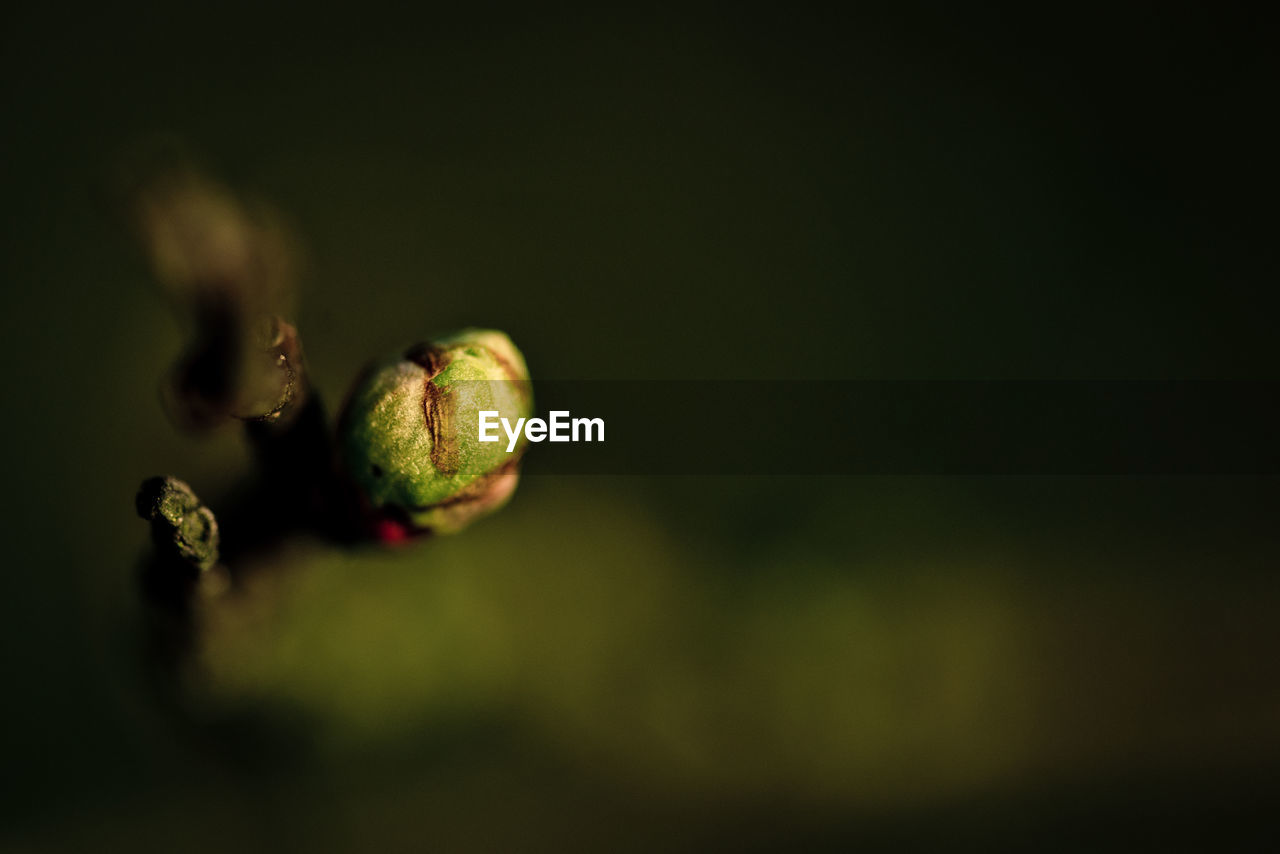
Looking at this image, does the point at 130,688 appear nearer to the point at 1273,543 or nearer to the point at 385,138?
the point at 385,138

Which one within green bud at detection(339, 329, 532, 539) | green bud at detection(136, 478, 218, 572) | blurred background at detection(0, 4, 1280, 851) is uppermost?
blurred background at detection(0, 4, 1280, 851)

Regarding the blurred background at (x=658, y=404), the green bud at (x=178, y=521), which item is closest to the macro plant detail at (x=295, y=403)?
the green bud at (x=178, y=521)

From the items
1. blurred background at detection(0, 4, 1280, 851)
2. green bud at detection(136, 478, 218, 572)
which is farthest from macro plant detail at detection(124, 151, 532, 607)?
blurred background at detection(0, 4, 1280, 851)

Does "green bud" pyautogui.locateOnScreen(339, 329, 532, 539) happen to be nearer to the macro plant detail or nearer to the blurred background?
the macro plant detail

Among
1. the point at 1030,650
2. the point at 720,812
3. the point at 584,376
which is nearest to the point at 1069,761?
the point at 1030,650

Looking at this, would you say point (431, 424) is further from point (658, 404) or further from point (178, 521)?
point (658, 404)

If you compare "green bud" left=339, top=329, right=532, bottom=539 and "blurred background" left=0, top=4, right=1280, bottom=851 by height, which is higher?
"blurred background" left=0, top=4, right=1280, bottom=851
